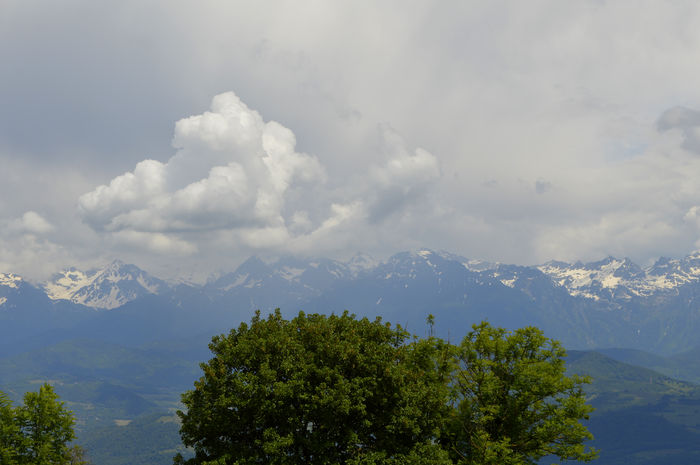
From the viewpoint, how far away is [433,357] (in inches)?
1656

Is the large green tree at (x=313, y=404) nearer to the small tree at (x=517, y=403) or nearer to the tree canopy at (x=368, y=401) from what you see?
the tree canopy at (x=368, y=401)

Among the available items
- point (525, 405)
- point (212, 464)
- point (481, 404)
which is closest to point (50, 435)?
point (212, 464)

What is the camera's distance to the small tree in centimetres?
3844

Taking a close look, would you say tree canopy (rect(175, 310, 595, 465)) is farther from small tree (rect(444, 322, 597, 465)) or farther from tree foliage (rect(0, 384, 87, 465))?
tree foliage (rect(0, 384, 87, 465))

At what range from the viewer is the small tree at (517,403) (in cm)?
3844

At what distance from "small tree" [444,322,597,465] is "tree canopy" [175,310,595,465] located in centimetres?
9

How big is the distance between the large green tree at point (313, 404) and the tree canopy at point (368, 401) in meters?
0.09

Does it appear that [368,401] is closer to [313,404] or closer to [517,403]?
[313,404]

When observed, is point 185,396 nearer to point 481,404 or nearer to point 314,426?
point 314,426

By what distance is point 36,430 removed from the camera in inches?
1625

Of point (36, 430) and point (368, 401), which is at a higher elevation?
point (368, 401)

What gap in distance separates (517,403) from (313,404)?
16.5m

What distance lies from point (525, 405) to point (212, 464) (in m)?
23.7

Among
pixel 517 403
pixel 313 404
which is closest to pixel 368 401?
A: pixel 313 404
